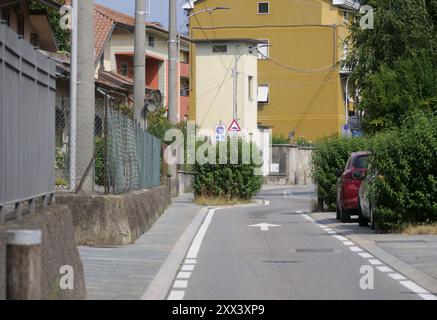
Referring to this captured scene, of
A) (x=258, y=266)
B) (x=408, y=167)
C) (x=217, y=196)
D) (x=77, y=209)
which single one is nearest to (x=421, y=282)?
(x=258, y=266)

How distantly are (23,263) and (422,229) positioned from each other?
1508 centimetres

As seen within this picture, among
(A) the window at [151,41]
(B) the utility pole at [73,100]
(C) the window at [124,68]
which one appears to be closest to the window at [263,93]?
(A) the window at [151,41]

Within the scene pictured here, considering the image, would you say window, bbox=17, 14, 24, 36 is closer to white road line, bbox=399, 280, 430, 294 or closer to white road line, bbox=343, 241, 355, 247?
white road line, bbox=343, 241, 355, 247

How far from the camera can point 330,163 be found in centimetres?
3328

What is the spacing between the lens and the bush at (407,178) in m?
22.0

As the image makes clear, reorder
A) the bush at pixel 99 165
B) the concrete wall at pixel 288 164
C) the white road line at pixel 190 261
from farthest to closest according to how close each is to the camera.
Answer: the concrete wall at pixel 288 164, the bush at pixel 99 165, the white road line at pixel 190 261

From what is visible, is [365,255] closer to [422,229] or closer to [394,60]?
[422,229]

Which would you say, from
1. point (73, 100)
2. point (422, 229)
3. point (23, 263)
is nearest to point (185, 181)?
point (422, 229)

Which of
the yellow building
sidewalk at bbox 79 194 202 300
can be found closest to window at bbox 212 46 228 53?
the yellow building

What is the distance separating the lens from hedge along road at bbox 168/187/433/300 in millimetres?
12539

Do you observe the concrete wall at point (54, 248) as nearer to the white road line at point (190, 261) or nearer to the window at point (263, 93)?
the white road line at point (190, 261)

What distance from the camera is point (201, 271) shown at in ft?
50.0

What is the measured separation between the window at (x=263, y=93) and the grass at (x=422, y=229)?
60.3m
